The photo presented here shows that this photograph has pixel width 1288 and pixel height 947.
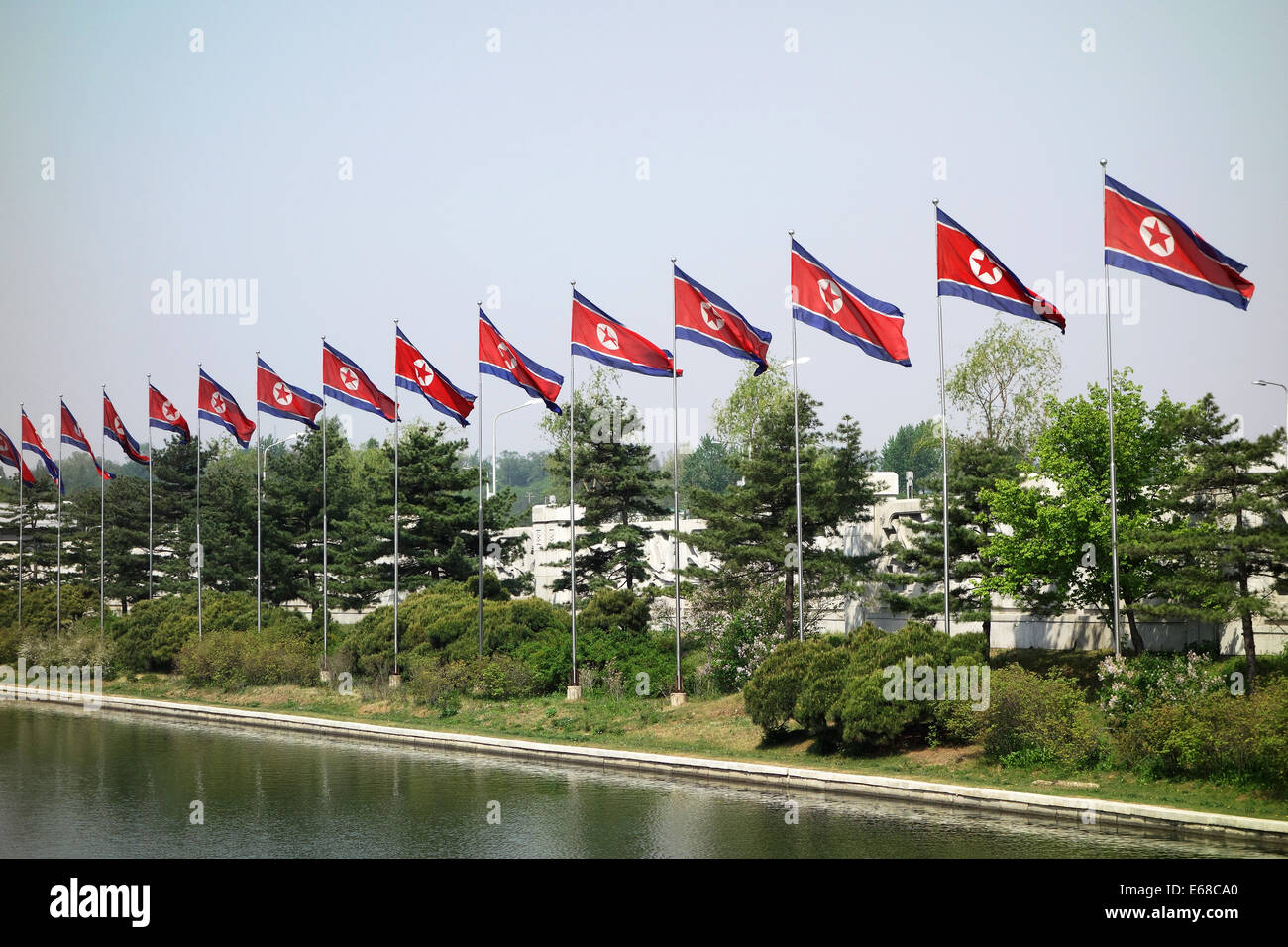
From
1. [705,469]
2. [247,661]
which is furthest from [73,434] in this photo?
[705,469]

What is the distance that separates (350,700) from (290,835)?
20.4 meters

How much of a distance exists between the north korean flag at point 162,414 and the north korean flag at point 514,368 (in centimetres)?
1819

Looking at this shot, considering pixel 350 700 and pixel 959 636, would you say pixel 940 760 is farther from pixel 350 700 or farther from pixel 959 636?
pixel 350 700

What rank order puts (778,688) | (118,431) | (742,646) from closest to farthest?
(778,688)
(742,646)
(118,431)

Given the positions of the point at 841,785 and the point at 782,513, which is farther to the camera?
the point at 782,513

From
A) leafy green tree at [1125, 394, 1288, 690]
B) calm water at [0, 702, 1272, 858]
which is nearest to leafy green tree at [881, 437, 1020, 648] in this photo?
leafy green tree at [1125, 394, 1288, 690]

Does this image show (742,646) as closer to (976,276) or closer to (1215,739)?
(976,276)

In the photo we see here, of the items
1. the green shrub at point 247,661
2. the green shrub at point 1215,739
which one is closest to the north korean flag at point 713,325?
the green shrub at point 1215,739

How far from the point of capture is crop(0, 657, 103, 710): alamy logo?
4771 cm

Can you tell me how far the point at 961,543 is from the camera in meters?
37.2
